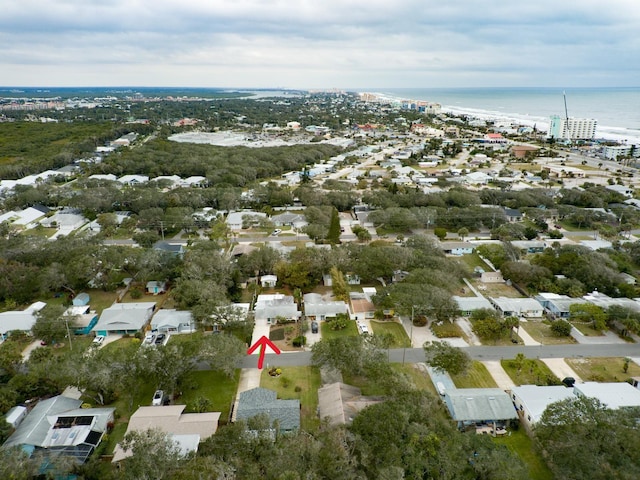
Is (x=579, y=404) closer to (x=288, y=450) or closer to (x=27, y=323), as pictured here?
(x=288, y=450)

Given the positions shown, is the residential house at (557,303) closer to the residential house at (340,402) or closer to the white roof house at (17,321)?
the residential house at (340,402)

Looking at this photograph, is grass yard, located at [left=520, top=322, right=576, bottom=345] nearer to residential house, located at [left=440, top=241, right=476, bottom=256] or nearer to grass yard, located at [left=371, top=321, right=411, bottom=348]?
grass yard, located at [left=371, top=321, right=411, bottom=348]

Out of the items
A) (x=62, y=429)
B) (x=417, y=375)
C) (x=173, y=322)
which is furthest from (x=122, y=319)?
(x=417, y=375)

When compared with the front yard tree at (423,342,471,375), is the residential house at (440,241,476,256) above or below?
below

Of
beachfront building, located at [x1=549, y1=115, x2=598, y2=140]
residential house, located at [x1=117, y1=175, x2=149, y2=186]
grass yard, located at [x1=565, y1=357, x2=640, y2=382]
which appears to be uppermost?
beachfront building, located at [x1=549, y1=115, x2=598, y2=140]

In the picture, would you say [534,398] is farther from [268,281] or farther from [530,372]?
[268,281]

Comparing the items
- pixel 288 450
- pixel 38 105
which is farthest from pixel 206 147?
pixel 38 105

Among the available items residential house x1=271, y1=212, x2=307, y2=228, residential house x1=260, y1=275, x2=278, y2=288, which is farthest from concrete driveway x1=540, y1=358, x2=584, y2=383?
residential house x1=271, y1=212, x2=307, y2=228
